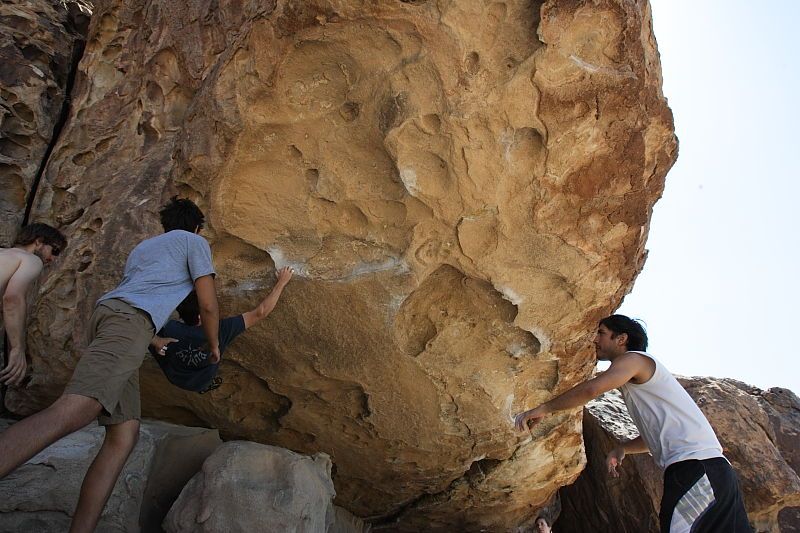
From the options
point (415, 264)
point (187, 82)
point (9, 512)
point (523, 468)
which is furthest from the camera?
point (523, 468)

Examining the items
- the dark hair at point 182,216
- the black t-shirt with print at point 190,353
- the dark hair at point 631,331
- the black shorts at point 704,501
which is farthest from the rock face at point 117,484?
the black shorts at point 704,501

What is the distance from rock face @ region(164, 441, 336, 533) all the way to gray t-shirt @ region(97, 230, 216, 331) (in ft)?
2.90

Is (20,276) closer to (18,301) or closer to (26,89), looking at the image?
(18,301)

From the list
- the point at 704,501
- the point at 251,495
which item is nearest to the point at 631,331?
the point at 704,501

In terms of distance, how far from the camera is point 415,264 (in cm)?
349

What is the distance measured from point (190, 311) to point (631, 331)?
7.15 feet

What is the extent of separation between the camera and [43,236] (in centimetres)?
359

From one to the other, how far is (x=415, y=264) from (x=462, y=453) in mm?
1505

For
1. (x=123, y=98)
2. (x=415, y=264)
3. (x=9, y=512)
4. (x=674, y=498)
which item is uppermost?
(x=123, y=98)

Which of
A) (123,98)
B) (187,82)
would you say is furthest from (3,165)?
(187,82)

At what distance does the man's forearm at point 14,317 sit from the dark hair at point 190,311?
2.84 ft

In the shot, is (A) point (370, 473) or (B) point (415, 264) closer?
(B) point (415, 264)

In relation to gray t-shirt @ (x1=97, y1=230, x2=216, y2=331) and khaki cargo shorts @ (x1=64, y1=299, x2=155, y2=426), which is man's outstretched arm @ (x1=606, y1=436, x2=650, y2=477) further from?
khaki cargo shorts @ (x1=64, y1=299, x2=155, y2=426)

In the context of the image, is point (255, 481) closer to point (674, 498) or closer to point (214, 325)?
point (214, 325)
